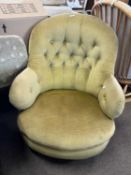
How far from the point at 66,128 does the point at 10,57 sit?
2.03ft

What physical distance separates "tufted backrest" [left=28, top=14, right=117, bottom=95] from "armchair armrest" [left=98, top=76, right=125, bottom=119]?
0.30 feet

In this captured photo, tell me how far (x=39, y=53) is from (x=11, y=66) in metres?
0.22

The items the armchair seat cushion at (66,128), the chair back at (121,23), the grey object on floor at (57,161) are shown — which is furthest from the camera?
the chair back at (121,23)

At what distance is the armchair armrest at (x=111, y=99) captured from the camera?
1.34 m

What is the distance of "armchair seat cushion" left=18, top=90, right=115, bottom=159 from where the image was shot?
1292mm

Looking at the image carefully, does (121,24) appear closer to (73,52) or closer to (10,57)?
(73,52)

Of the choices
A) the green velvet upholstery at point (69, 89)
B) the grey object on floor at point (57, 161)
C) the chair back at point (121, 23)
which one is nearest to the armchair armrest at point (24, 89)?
the green velvet upholstery at point (69, 89)

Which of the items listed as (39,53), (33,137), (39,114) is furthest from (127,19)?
(33,137)

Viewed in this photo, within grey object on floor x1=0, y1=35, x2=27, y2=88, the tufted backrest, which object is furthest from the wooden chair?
grey object on floor x1=0, y1=35, x2=27, y2=88

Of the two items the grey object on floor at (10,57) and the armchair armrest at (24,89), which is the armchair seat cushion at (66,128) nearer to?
the armchair armrest at (24,89)

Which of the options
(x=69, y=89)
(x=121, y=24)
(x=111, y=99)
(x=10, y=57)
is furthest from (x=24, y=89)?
(x=121, y=24)

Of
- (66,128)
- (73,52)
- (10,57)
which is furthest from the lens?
(73,52)

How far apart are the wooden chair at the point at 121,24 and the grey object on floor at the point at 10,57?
73cm

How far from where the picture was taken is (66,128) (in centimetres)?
134
